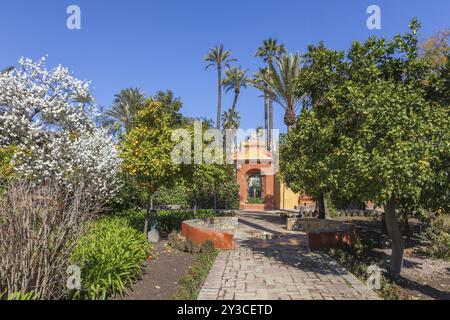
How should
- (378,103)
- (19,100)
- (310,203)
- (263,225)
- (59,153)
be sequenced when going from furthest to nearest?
(310,203)
(263,225)
(19,100)
(59,153)
(378,103)

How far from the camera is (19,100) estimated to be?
15867 millimetres

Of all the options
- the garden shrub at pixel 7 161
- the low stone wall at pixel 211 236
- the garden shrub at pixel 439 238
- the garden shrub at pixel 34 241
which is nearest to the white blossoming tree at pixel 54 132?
the garden shrub at pixel 7 161

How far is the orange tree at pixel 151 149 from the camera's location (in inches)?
485

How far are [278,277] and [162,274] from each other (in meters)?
2.93

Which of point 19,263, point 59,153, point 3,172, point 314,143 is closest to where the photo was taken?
point 19,263

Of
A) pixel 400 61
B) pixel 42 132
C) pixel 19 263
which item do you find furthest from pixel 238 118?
pixel 19 263

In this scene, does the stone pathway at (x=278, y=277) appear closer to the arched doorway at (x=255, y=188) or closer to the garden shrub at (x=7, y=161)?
the garden shrub at (x=7, y=161)

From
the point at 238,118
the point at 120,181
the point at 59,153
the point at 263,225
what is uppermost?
the point at 238,118

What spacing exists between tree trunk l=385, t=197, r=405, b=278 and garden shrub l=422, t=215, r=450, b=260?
13.4 feet

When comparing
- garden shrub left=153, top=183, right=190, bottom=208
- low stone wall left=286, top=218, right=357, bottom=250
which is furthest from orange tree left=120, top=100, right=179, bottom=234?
garden shrub left=153, top=183, right=190, bottom=208

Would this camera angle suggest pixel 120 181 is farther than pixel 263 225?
No

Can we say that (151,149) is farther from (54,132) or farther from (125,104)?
(125,104)

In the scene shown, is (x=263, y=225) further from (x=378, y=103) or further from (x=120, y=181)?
(x=378, y=103)

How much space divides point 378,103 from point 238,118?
54.2 meters
